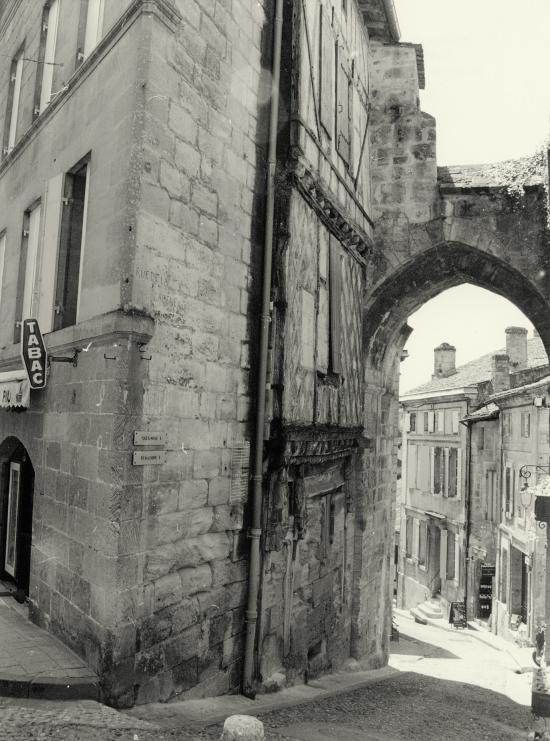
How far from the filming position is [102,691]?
4.73m

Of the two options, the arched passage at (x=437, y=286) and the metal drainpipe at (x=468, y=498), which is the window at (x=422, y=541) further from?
the arched passage at (x=437, y=286)

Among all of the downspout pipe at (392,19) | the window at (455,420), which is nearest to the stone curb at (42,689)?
the downspout pipe at (392,19)

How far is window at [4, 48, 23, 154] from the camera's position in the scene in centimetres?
805

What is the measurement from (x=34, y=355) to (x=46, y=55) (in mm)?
3346

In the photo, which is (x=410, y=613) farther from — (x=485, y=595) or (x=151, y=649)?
(x=151, y=649)

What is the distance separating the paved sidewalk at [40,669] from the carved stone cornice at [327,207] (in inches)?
186

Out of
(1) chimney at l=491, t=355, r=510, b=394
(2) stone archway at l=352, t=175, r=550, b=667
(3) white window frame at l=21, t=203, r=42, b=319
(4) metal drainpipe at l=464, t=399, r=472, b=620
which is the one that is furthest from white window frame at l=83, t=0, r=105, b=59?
(4) metal drainpipe at l=464, t=399, r=472, b=620

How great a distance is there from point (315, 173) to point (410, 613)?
2134cm

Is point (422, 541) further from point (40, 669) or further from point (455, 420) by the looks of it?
point (40, 669)

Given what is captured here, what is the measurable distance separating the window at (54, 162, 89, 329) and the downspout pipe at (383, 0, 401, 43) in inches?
233

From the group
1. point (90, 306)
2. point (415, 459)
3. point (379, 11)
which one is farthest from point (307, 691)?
point (415, 459)

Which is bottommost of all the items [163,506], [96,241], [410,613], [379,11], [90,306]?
[410,613]

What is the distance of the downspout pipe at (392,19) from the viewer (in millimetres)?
9827

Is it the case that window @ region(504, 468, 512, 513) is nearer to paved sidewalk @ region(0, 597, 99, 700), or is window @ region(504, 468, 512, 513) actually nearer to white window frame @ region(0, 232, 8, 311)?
white window frame @ region(0, 232, 8, 311)
